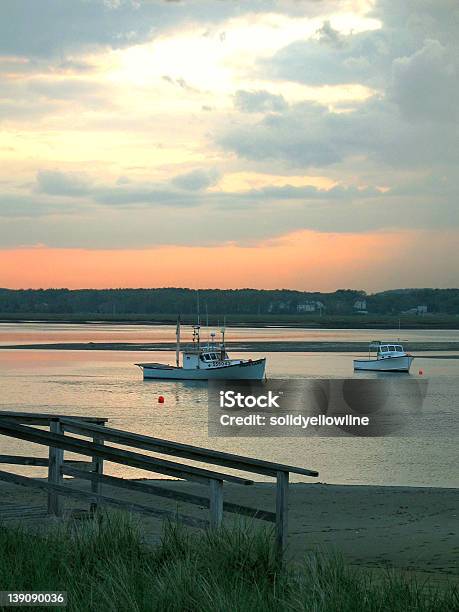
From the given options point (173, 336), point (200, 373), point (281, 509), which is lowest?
point (173, 336)

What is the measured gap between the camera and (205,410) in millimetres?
38156

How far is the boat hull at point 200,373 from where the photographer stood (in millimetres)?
54037

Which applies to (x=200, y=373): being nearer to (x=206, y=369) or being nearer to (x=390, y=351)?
(x=206, y=369)

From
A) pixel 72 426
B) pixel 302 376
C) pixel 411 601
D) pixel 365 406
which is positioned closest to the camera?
pixel 411 601

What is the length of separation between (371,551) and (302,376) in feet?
151

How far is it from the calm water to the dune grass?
1193 centimetres

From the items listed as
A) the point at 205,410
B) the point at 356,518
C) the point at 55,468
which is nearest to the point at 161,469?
the point at 55,468

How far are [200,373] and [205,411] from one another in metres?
18.4

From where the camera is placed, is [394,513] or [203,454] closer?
[203,454]

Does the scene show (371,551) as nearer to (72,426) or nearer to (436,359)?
(72,426)

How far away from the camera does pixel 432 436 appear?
2952 cm

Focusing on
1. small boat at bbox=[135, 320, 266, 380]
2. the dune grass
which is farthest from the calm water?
the dune grass

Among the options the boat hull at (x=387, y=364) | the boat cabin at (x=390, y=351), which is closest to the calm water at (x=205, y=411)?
the boat hull at (x=387, y=364)

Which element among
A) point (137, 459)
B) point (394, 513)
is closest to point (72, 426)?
point (137, 459)
